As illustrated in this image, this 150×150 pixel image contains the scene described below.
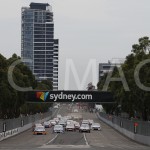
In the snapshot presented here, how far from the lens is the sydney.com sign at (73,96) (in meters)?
99.4

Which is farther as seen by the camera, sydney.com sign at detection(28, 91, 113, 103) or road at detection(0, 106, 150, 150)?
sydney.com sign at detection(28, 91, 113, 103)

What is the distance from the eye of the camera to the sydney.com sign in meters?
99.4

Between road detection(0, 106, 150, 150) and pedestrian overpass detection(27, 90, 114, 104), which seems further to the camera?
pedestrian overpass detection(27, 90, 114, 104)

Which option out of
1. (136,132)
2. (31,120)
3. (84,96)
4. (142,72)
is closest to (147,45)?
(142,72)

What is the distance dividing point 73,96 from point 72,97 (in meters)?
0.27

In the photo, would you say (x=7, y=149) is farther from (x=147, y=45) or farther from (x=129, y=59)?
(x=129, y=59)

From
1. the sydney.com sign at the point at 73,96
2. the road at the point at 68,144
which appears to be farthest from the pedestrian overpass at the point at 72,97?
the road at the point at 68,144

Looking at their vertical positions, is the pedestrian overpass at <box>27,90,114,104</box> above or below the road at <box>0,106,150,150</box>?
above

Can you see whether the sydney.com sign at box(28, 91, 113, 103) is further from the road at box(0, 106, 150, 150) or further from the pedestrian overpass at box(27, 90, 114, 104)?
the road at box(0, 106, 150, 150)

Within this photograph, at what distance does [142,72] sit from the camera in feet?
183

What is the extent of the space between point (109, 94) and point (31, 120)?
18.9 m

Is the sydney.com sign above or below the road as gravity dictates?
above

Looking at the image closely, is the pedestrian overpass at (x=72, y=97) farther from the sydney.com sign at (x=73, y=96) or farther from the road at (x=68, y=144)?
the road at (x=68, y=144)

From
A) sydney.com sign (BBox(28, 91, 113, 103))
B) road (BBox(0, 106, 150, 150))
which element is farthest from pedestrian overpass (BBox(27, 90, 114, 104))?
road (BBox(0, 106, 150, 150))
